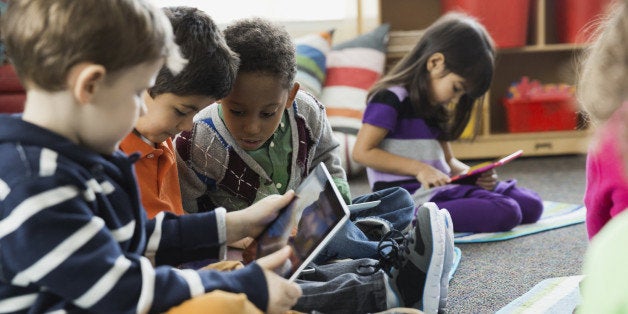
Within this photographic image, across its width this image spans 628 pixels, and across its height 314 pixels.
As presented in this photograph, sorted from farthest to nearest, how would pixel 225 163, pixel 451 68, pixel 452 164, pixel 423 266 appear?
1. pixel 452 164
2. pixel 451 68
3. pixel 225 163
4. pixel 423 266

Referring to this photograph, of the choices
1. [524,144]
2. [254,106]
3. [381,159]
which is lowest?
[524,144]

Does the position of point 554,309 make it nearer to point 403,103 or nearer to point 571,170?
point 403,103

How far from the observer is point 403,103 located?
72.7 inches

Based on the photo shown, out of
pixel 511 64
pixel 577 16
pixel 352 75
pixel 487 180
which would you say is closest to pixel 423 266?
pixel 487 180

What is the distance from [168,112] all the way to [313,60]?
1.68m

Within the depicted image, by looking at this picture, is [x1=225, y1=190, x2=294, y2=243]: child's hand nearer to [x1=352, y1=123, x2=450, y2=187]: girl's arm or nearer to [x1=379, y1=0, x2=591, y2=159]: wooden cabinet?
[x1=352, y1=123, x2=450, y2=187]: girl's arm

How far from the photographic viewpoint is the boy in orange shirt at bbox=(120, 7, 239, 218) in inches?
41.4

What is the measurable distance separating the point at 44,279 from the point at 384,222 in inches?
28.5

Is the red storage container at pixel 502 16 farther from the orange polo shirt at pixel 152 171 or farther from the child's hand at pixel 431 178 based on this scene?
→ the orange polo shirt at pixel 152 171

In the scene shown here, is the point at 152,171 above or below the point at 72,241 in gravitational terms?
below

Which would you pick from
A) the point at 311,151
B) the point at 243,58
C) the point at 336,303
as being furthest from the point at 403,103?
the point at 336,303

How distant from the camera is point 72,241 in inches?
27.9

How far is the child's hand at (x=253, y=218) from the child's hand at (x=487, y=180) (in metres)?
0.94

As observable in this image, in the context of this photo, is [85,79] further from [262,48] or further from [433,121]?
[433,121]
